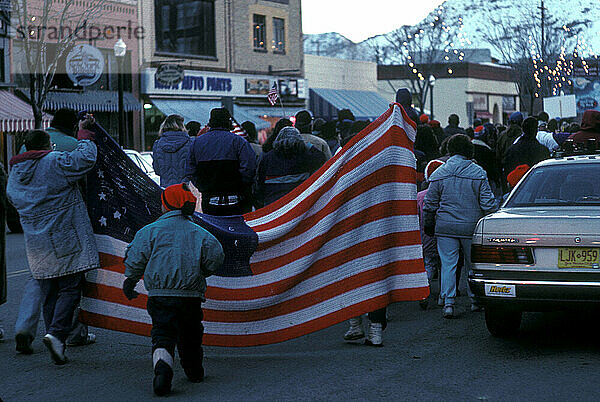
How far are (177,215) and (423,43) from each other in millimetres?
54802

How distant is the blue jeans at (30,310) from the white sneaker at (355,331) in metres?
2.65

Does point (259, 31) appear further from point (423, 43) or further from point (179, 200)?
point (179, 200)

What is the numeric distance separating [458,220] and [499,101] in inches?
2489

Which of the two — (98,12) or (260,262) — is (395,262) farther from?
(98,12)

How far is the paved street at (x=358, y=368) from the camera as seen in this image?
A: 6.30 m

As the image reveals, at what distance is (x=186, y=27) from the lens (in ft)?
116

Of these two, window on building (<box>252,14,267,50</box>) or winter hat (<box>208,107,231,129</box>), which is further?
window on building (<box>252,14,267,50</box>)

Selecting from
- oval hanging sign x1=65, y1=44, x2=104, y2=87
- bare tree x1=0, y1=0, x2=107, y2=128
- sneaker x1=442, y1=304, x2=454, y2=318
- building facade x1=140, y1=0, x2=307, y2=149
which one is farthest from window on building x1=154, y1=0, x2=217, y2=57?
sneaker x1=442, y1=304, x2=454, y2=318

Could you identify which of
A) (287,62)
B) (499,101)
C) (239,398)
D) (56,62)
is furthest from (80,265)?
(499,101)

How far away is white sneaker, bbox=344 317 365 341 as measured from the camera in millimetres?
8008

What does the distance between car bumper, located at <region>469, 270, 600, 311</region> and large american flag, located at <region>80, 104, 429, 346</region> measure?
0.53 m

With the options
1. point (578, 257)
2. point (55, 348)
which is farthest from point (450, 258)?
point (55, 348)

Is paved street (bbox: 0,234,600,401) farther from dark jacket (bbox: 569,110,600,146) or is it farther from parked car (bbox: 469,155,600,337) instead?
dark jacket (bbox: 569,110,600,146)

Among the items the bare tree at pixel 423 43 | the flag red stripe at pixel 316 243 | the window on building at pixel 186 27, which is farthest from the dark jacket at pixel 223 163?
the bare tree at pixel 423 43
